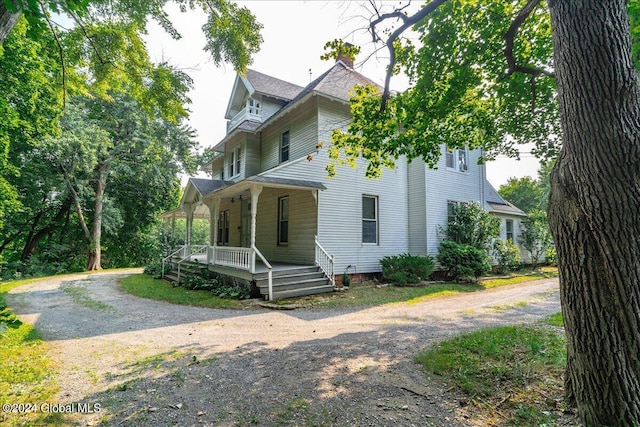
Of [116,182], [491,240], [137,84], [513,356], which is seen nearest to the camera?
[513,356]

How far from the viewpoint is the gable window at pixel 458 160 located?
14102mm

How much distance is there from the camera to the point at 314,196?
1050 cm

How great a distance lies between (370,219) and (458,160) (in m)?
5.58

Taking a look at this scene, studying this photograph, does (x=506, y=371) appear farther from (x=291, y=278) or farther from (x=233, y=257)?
(x=233, y=257)

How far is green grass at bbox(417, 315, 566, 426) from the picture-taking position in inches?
115

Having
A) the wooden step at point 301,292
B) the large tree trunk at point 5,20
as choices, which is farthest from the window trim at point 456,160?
the large tree trunk at point 5,20

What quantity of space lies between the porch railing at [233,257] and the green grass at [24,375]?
4.87 m

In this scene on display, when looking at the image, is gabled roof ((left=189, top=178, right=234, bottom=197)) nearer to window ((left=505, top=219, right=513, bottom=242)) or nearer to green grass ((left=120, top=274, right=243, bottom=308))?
green grass ((left=120, top=274, right=243, bottom=308))

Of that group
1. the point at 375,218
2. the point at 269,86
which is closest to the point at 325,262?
the point at 375,218

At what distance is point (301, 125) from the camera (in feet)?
40.2

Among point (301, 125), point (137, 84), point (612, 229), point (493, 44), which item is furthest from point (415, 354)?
point (301, 125)

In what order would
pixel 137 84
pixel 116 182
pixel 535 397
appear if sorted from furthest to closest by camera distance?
pixel 116 182 < pixel 137 84 < pixel 535 397

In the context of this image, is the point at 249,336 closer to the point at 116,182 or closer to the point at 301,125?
the point at 301,125

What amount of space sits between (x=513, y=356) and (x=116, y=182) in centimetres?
2657
